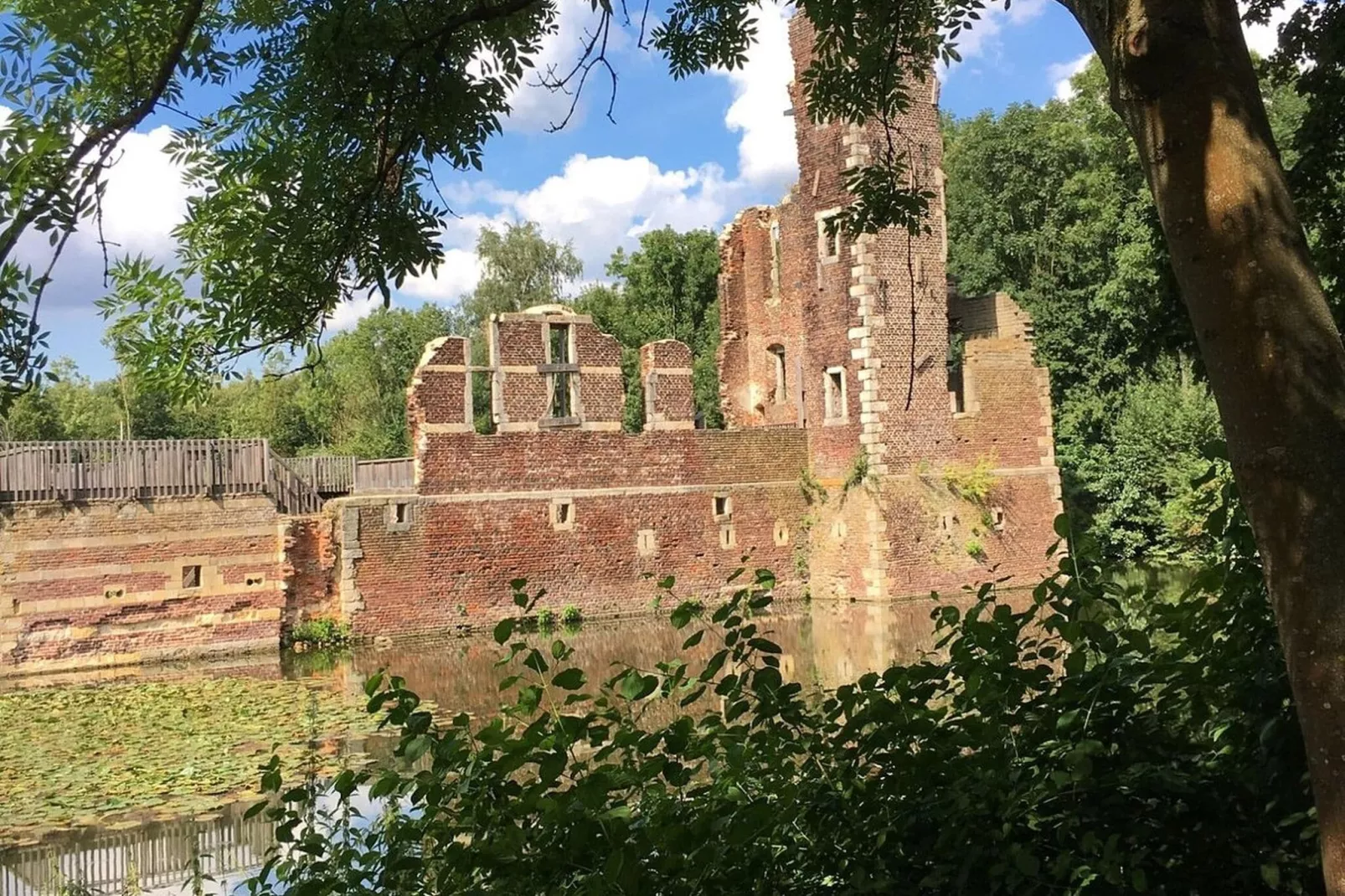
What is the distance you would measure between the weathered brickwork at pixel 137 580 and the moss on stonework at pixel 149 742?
6.59 ft

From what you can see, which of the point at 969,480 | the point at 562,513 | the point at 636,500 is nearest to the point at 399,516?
the point at 562,513

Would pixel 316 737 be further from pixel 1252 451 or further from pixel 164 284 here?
pixel 1252 451

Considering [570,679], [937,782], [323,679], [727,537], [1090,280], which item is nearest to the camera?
[570,679]

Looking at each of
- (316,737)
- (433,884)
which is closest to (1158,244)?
(433,884)

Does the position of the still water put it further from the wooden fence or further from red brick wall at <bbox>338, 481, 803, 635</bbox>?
the wooden fence

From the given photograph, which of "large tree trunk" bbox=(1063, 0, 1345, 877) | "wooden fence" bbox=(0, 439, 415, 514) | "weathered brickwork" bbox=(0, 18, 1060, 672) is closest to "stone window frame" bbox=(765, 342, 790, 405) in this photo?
"weathered brickwork" bbox=(0, 18, 1060, 672)

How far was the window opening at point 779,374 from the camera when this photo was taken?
23141 millimetres

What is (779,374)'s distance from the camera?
2320cm

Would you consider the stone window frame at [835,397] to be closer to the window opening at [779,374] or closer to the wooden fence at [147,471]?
the window opening at [779,374]

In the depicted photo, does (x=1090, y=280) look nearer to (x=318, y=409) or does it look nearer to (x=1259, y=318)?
(x=1259, y=318)

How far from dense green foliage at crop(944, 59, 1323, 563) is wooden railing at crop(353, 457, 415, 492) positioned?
12.4 m

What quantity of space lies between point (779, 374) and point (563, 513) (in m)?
6.13

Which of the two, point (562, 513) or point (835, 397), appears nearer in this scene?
point (562, 513)

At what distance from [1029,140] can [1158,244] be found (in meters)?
23.4
